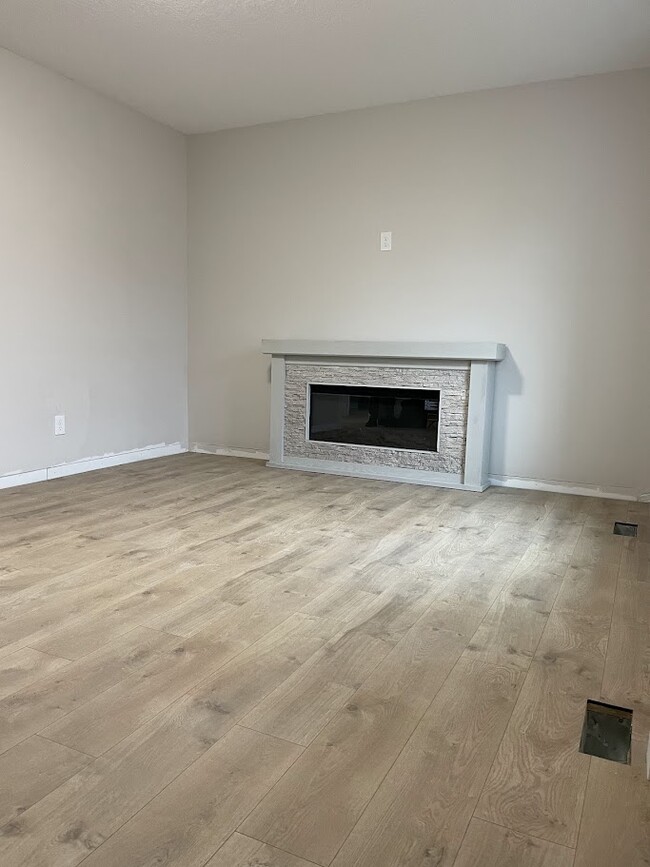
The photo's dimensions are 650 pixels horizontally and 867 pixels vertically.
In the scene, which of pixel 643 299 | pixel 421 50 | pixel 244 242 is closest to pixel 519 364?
pixel 643 299

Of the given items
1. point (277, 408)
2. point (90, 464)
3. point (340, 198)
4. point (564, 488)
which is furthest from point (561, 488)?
point (90, 464)

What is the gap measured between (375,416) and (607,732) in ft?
9.29

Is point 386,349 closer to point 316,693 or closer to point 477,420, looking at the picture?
point 477,420

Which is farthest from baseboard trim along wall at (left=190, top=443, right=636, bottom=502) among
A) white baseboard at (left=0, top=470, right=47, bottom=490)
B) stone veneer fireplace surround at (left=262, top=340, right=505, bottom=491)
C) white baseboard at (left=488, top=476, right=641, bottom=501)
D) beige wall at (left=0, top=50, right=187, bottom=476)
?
white baseboard at (left=0, top=470, right=47, bottom=490)

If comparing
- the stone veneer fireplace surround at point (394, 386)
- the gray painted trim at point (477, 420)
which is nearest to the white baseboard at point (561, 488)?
the stone veneer fireplace surround at point (394, 386)

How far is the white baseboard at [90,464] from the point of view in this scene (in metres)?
3.70

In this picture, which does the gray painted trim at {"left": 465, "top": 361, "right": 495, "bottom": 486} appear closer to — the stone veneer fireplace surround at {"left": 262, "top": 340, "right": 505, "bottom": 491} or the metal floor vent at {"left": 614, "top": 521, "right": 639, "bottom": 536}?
the stone veneer fireplace surround at {"left": 262, "top": 340, "right": 505, "bottom": 491}

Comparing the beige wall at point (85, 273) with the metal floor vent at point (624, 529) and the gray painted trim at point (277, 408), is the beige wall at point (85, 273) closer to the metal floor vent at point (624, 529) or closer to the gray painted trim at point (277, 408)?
the gray painted trim at point (277, 408)

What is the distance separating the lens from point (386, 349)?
13.0ft

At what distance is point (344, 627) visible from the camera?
1.89 metres

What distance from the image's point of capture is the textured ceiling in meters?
2.93

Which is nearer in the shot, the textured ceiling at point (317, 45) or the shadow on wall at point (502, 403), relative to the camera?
the textured ceiling at point (317, 45)

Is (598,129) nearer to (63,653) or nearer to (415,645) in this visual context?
(415,645)

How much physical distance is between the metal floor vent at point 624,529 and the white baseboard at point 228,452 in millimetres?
2418
